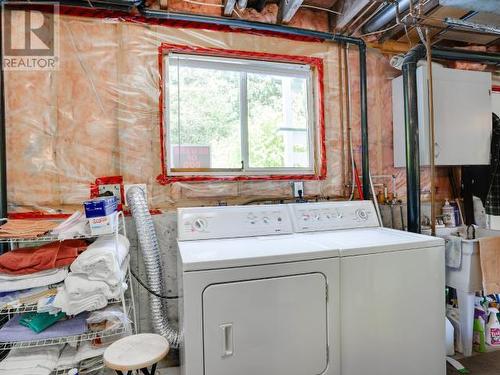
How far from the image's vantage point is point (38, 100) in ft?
6.11

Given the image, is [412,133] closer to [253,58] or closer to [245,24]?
[253,58]

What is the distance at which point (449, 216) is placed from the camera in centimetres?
258

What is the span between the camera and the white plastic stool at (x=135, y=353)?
129 centimetres

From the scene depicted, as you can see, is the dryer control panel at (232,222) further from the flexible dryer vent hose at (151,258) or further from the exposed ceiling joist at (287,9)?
the exposed ceiling joist at (287,9)

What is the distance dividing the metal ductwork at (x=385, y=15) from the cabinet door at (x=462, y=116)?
0.59 m

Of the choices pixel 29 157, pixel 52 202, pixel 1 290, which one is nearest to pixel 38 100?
pixel 29 157

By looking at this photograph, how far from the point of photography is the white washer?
1.46m

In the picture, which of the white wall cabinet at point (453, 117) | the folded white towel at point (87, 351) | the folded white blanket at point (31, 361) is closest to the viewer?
the folded white blanket at point (31, 361)

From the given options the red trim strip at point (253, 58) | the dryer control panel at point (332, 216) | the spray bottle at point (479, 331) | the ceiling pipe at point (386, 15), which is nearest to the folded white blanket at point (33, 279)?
the red trim strip at point (253, 58)

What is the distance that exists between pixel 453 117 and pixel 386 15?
3.25 ft

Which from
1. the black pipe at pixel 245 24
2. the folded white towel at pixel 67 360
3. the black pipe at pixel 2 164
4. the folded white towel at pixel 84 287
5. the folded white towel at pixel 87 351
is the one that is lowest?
the folded white towel at pixel 67 360

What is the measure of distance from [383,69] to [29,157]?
2.80 m

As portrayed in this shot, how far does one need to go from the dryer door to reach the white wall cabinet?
5.30 feet

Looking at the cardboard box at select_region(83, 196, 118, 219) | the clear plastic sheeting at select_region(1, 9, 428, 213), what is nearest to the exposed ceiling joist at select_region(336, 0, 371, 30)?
the clear plastic sheeting at select_region(1, 9, 428, 213)
